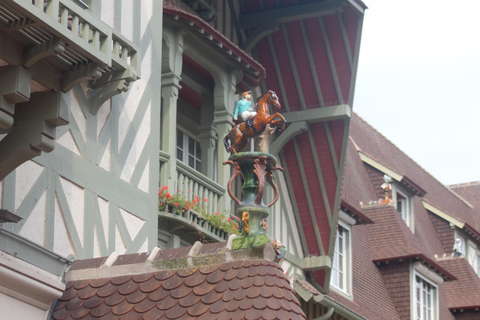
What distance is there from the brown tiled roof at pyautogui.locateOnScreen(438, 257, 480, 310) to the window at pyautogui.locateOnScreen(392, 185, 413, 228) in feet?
Result: 5.51

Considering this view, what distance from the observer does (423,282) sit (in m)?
24.5

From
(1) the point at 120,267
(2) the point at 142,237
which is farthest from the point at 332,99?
(1) the point at 120,267

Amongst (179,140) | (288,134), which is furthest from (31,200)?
(288,134)

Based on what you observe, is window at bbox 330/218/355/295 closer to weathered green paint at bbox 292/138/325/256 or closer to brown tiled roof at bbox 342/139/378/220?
brown tiled roof at bbox 342/139/378/220

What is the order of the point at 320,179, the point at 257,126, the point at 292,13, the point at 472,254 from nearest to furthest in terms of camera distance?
1. the point at 257,126
2. the point at 292,13
3. the point at 320,179
4. the point at 472,254

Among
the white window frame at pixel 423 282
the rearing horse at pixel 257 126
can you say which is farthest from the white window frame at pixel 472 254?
the rearing horse at pixel 257 126

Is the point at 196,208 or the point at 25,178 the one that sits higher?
the point at 196,208

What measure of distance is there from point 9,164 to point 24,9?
1.48 meters

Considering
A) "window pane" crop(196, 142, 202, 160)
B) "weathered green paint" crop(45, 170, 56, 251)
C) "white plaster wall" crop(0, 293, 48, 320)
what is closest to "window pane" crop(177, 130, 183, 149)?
"window pane" crop(196, 142, 202, 160)

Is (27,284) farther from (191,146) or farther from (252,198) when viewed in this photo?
(191,146)

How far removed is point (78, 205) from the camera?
10.3 m

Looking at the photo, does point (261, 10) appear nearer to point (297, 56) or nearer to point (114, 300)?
point (297, 56)

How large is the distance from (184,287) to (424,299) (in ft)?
54.8

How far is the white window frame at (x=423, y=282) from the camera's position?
23.4 meters
